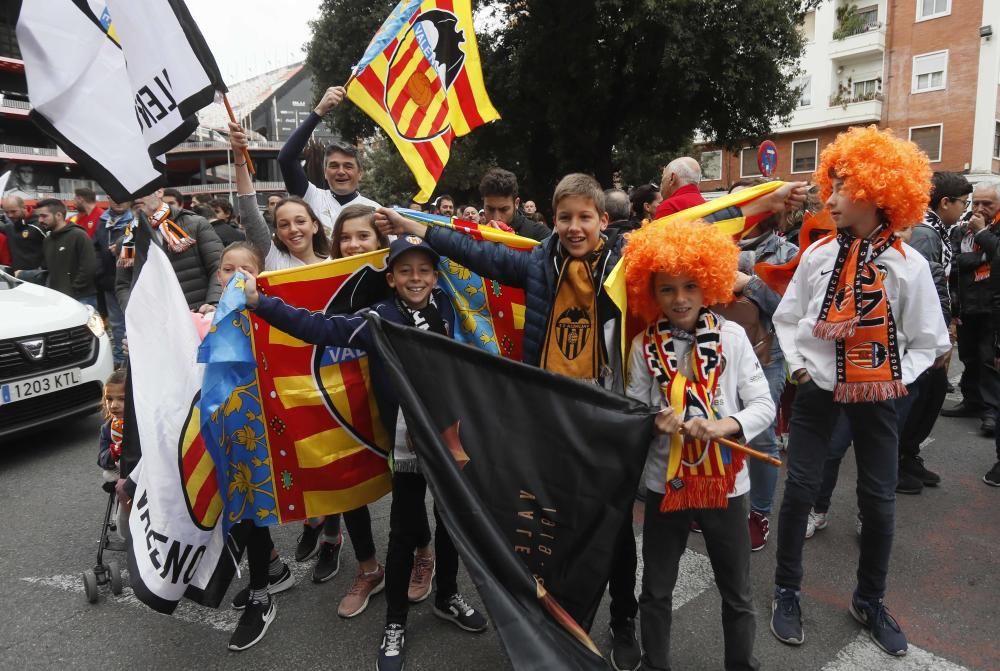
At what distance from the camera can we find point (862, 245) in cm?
275

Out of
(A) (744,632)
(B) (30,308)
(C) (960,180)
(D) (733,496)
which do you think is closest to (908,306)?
(D) (733,496)

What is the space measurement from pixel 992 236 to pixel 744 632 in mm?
4615

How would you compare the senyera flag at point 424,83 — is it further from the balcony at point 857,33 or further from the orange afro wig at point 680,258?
the balcony at point 857,33

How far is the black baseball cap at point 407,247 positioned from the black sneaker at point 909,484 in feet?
11.7

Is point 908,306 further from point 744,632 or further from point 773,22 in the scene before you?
point 773,22

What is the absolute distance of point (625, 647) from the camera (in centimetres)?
274

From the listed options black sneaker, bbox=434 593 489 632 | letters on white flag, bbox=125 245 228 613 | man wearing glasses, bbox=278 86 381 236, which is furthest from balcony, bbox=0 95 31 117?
black sneaker, bbox=434 593 489 632

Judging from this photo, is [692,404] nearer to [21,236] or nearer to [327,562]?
[327,562]

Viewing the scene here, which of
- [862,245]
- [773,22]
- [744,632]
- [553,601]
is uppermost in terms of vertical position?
[773,22]

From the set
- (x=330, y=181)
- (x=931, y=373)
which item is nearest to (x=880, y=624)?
(x=931, y=373)

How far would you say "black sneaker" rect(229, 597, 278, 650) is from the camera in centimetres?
291

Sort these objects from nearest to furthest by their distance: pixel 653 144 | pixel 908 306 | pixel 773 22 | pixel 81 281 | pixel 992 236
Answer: pixel 908 306 < pixel 992 236 < pixel 81 281 < pixel 773 22 < pixel 653 144

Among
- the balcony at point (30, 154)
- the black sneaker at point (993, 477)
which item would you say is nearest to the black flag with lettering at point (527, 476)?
the black sneaker at point (993, 477)

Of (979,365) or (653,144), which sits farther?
(653,144)
